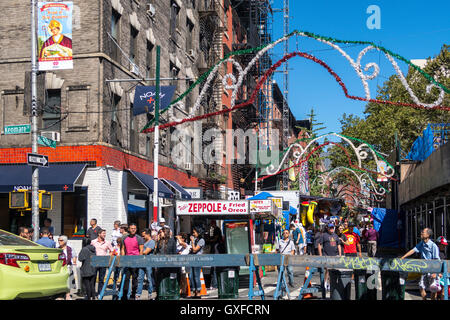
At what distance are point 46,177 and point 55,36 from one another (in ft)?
18.0

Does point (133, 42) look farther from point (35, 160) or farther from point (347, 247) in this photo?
point (347, 247)

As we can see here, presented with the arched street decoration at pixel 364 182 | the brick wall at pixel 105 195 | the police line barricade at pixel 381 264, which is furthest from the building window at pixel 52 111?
the arched street decoration at pixel 364 182

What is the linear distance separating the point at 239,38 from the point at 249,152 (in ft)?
30.4

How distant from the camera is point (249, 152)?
49.9 metres

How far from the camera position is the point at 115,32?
965 inches

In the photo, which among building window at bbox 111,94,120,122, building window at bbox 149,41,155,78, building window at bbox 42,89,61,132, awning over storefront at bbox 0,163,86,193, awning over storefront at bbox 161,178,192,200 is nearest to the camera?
awning over storefront at bbox 0,163,86,193

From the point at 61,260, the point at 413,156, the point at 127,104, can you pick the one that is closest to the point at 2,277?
the point at 61,260

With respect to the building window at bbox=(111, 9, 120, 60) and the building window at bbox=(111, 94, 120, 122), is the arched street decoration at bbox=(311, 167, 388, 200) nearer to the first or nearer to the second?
the building window at bbox=(111, 94, 120, 122)

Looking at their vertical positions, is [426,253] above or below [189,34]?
below

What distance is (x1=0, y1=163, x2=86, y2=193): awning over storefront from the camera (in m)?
20.9

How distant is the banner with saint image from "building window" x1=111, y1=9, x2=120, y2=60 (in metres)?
5.21

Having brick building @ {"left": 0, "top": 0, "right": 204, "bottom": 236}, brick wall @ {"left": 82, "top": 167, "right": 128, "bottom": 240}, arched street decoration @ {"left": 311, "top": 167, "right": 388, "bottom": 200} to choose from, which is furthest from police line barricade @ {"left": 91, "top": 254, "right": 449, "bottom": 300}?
arched street decoration @ {"left": 311, "top": 167, "right": 388, "bottom": 200}

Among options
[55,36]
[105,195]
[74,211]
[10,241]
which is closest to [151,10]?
[105,195]

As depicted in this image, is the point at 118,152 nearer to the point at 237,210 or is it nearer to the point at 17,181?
the point at 17,181
